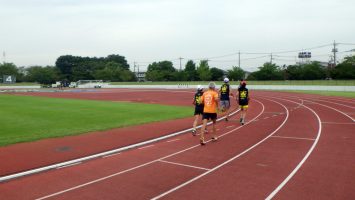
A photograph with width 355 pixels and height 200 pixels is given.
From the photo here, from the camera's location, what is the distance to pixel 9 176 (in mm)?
7332

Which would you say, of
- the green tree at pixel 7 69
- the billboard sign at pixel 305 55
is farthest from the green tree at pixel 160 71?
the green tree at pixel 7 69

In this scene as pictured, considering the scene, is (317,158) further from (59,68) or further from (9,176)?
(59,68)

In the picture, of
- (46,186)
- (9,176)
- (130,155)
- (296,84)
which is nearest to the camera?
(46,186)

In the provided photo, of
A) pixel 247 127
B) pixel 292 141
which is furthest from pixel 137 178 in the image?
pixel 247 127

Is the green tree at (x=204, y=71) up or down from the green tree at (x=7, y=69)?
down

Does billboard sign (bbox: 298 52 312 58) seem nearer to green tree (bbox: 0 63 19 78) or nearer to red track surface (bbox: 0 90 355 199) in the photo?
green tree (bbox: 0 63 19 78)

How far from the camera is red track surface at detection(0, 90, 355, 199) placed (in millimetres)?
6242

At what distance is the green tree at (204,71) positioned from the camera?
80.1m

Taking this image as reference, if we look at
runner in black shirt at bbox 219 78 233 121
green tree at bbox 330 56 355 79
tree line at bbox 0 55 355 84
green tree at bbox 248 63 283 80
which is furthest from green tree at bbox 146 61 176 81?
runner in black shirt at bbox 219 78 233 121

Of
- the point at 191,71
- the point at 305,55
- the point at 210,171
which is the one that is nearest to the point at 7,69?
the point at 191,71

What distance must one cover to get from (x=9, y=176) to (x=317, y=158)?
7.45m

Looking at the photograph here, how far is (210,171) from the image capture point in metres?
7.58

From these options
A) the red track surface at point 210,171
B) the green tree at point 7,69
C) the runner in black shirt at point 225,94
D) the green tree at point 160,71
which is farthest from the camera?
the green tree at point 7,69

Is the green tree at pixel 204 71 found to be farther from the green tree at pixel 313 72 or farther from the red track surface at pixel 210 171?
the red track surface at pixel 210 171
